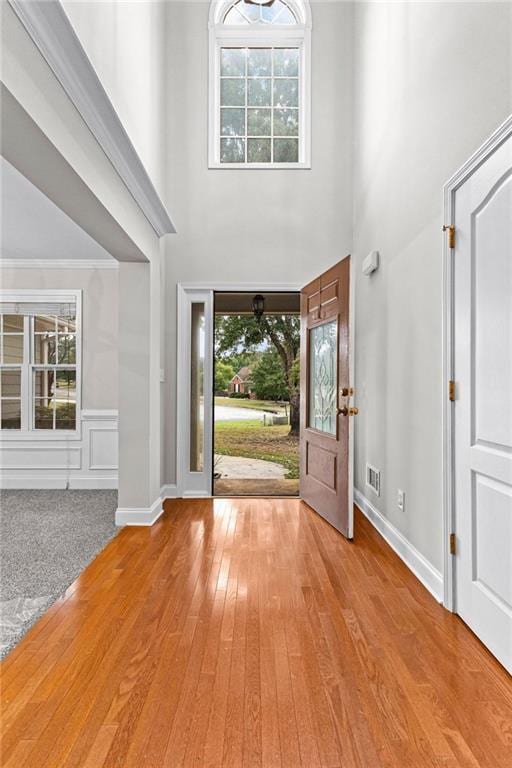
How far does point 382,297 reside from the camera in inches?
141

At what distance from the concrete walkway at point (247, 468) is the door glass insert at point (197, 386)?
218 cm

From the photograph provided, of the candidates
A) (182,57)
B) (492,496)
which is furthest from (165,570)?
(182,57)

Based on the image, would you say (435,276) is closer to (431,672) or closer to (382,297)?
(382,297)

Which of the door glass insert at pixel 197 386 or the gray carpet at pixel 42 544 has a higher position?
the door glass insert at pixel 197 386

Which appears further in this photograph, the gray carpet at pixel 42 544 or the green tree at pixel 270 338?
the green tree at pixel 270 338

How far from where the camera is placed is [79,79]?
204 cm

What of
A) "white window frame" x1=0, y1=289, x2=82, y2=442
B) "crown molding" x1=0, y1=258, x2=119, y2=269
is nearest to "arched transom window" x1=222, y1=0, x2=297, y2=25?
"crown molding" x1=0, y1=258, x2=119, y2=269

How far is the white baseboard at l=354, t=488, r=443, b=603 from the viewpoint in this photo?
2.50m

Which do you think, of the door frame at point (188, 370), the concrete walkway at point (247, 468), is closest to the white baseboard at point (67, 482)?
the door frame at point (188, 370)

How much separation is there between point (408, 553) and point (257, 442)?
6.01 m

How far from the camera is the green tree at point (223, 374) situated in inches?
377

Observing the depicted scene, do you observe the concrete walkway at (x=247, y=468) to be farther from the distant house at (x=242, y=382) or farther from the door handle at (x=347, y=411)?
the door handle at (x=347, y=411)

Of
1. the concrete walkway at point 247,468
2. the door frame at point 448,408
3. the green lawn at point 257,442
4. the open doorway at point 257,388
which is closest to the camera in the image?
the door frame at point 448,408

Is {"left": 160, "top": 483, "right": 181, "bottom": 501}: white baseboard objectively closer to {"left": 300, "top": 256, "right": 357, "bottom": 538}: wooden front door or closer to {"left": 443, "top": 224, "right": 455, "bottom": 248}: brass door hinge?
{"left": 300, "top": 256, "right": 357, "bottom": 538}: wooden front door
